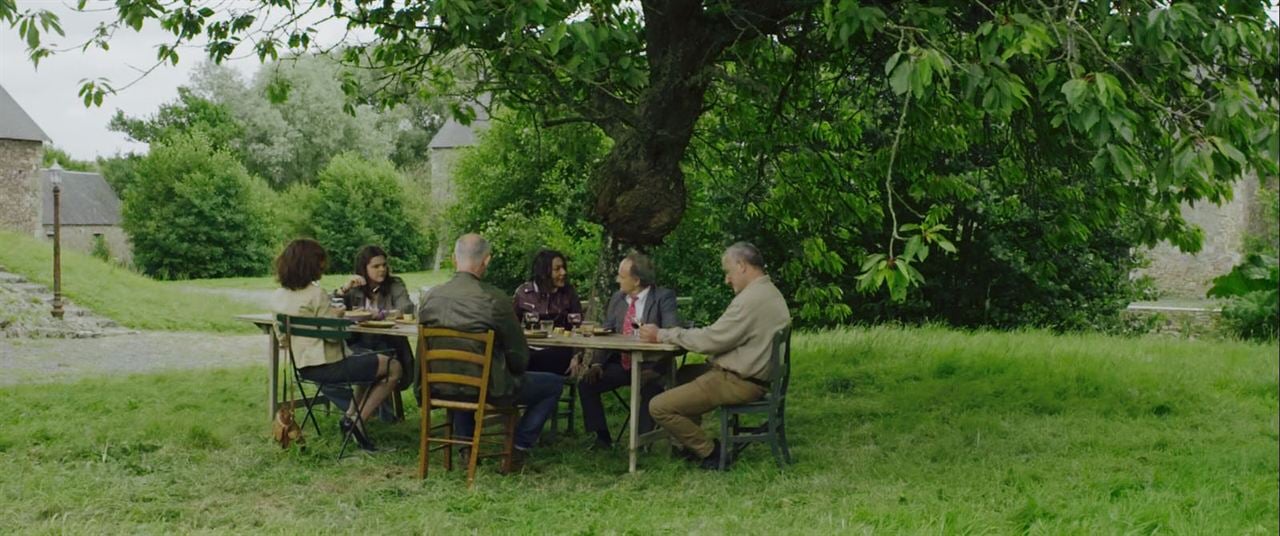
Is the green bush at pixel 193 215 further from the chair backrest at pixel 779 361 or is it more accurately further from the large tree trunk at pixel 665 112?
the chair backrest at pixel 779 361

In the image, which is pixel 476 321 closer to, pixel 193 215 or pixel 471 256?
pixel 471 256

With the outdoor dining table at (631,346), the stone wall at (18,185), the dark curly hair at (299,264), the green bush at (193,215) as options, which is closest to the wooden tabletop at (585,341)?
the outdoor dining table at (631,346)

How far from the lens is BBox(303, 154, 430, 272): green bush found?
42844mm

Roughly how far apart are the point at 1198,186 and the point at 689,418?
3339mm

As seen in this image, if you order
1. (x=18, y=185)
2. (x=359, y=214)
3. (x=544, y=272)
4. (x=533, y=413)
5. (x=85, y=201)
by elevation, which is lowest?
(x=533, y=413)

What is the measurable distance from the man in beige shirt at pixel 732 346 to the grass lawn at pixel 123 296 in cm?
1399

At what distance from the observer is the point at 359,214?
42812 mm

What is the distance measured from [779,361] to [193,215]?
39.6 meters

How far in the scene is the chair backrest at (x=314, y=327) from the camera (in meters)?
7.58

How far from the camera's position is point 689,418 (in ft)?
24.9

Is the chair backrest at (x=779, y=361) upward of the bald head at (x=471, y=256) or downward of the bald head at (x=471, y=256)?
downward

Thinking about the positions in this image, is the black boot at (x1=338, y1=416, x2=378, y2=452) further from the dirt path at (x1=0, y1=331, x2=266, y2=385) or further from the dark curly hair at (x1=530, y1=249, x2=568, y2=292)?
the dirt path at (x1=0, y1=331, x2=266, y2=385)

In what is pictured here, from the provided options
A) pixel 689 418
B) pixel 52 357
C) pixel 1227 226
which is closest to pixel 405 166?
pixel 1227 226

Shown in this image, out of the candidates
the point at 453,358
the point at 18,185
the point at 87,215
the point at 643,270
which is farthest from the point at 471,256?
the point at 87,215
